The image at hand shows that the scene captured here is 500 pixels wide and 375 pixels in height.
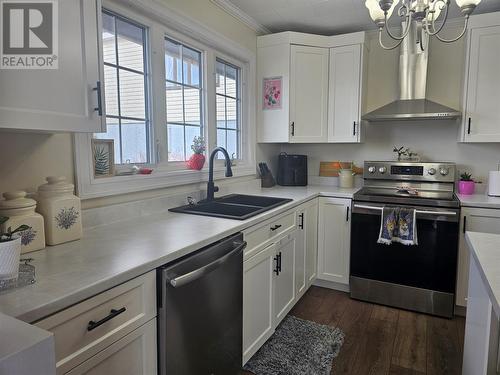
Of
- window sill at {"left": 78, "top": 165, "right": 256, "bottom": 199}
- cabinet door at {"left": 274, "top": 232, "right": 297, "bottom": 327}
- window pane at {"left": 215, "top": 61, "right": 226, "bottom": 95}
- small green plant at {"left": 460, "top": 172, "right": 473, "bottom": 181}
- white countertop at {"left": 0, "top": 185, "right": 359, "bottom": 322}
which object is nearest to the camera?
white countertop at {"left": 0, "top": 185, "right": 359, "bottom": 322}

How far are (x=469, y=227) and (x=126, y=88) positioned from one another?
8.10ft

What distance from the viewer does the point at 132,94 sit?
6.28 ft

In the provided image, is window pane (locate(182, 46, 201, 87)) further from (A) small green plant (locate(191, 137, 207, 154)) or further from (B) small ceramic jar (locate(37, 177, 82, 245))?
(B) small ceramic jar (locate(37, 177, 82, 245))

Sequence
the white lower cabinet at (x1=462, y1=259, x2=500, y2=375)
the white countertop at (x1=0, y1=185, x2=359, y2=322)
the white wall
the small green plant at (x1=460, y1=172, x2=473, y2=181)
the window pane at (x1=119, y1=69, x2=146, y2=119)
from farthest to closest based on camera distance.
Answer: the white wall, the small green plant at (x1=460, y1=172, x2=473, y2=181), the window pane at (x1=119, y1=69, x2=146, y2=119), the white lower cabinet at (x1=462, y1=259, x2=500, y2=375), the white countertop at (x1=0, y1=185, x2=359, y2=322)

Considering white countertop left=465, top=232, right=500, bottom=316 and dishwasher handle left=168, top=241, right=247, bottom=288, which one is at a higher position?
white countertop left=465, top=232, right=500, bottom=316

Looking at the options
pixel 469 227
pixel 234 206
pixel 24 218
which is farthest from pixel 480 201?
pixel 24 218

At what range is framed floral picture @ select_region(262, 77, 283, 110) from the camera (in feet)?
9.93

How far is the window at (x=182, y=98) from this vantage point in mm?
2197

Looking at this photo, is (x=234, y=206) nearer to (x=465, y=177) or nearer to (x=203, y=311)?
(x=203, y=311)

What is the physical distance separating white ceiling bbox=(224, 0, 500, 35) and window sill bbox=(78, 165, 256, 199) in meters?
1.31

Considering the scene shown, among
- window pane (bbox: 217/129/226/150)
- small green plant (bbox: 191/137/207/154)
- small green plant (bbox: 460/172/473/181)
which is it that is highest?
window pane (bbox: 217/129/226/150)

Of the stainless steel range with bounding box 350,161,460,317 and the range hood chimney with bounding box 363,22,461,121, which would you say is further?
the range hood chimney with bounding box 363,22,461,121

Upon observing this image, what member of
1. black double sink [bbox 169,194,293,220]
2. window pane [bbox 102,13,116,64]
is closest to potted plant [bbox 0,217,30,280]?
black double sink [bbox 169,194,293,220]

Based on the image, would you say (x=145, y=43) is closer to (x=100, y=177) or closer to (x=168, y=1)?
(x=168, y=1)
